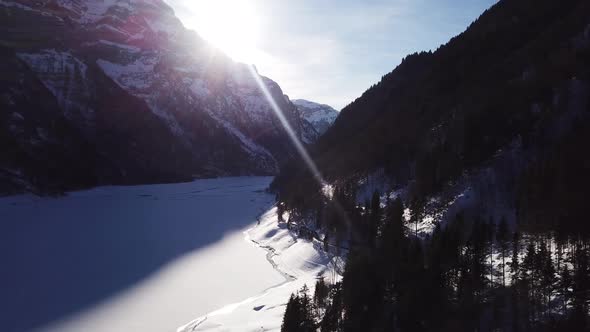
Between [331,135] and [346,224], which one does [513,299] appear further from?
[331,135]

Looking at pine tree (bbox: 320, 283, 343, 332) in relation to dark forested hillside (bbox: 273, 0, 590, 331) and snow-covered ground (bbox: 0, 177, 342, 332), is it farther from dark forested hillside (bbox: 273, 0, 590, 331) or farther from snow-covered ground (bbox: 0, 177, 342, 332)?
snow-covered ground (bbox: 0, 177, 342, 332)

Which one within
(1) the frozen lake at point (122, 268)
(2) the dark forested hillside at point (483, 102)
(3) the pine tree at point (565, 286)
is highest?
(2) the dark forested hillside at point (483, 102)

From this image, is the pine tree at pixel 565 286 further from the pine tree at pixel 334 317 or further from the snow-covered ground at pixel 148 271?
the snow-covered ground at pixel 148 271

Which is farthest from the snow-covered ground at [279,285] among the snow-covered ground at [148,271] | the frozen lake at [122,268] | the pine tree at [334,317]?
the pine tree at [334,317]

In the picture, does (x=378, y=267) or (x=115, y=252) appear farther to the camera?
(x=115, y=252)

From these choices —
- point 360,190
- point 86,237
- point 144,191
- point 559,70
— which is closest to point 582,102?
point 559,70

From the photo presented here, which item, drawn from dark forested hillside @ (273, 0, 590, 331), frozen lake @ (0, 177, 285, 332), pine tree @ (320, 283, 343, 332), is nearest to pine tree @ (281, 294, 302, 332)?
pine tree @ (320, 283, 343, 332)

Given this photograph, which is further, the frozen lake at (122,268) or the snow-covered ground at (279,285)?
the frozen lake at (122,268)
